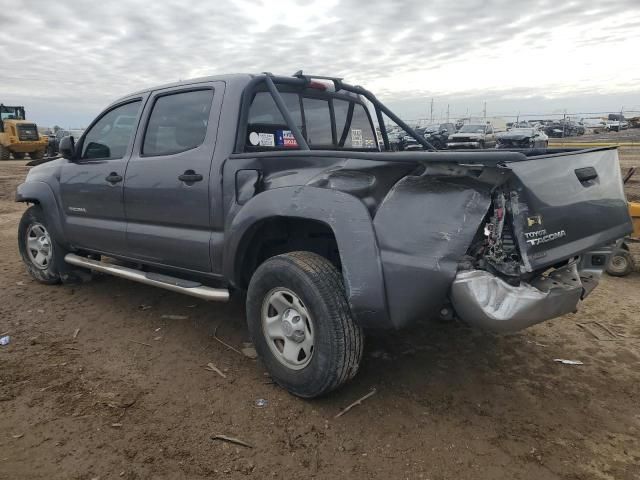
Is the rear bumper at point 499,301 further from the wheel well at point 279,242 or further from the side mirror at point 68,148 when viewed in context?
the side mirror at point 68,148

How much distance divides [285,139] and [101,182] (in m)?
1.74

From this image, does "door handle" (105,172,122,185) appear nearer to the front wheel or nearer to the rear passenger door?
the rear passenger door

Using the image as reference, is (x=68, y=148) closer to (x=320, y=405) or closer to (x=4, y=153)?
(x=320, y=405)

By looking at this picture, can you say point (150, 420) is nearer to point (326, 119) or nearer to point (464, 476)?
point (464, 476)

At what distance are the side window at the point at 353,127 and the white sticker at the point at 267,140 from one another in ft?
2.64

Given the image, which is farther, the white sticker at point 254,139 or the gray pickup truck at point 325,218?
the white sticker at point 254,139

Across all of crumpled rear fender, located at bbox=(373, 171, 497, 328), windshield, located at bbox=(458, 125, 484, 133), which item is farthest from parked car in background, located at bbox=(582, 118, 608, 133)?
crumpled rear fender, located at bbox=(373, 171, 497, 328)

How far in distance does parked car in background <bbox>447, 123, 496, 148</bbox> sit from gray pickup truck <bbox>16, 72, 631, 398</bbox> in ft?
70.8

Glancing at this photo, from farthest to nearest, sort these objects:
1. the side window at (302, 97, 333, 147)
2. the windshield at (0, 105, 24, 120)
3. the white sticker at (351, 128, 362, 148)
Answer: the windshield at (0, 105, 24, 120), the white sticker at (351, 128, 362, 148), the side window at (302, 97, 333, 147)

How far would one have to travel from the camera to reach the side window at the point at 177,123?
12.1 ft

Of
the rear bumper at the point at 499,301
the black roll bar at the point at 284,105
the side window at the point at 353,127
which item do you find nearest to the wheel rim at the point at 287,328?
the rear bumper at the point at 499,301

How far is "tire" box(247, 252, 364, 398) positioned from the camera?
2.77 m

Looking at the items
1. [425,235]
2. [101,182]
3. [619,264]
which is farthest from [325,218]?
[619,264]

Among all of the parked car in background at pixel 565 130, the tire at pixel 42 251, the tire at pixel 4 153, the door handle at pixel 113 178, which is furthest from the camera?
the parked car in background at pixel 565 130
